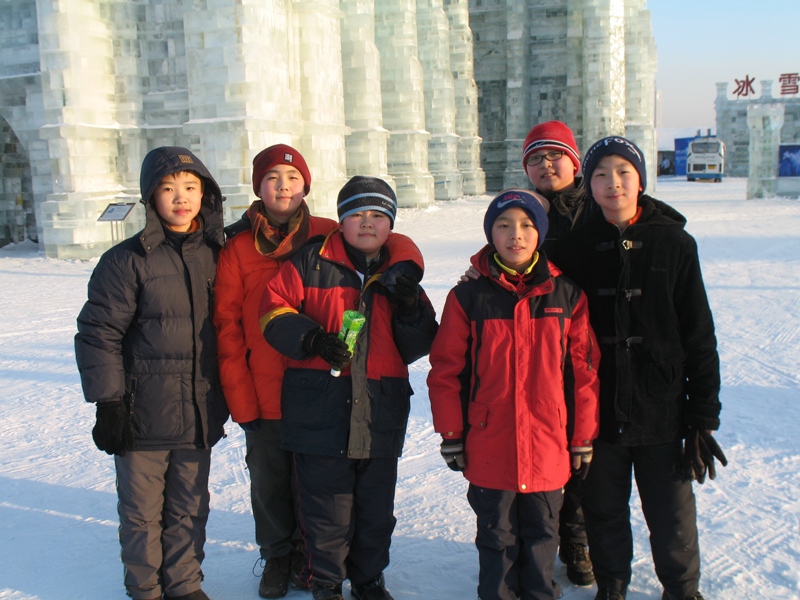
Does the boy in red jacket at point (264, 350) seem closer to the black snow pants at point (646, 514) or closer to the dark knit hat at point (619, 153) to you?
the dark knit hat at point (619, 153)

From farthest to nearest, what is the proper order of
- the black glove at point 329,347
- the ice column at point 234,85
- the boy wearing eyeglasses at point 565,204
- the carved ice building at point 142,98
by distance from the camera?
the carved ice building at point 142,98 → the ice column at point 234,85 → the boy wearing eyeglasses at point 565,204 → the black glove at point 329,347

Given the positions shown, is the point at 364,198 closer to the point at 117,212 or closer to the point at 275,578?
the point at 275,578

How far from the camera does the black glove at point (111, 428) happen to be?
244 centimetres

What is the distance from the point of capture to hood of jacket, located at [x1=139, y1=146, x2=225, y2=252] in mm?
2586

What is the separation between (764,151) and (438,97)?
35.7 ft

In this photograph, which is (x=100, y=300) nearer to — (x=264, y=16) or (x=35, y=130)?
(x=264, y=16)

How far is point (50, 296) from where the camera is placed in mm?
8750

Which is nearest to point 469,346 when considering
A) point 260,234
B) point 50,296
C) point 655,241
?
point 655,241

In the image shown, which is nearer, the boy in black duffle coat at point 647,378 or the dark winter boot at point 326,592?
the boy in black duffle coat at point 647,378

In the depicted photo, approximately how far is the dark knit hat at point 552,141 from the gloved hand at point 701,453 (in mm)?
1364

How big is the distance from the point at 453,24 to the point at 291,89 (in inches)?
611

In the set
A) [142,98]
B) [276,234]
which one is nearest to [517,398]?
[276,234]

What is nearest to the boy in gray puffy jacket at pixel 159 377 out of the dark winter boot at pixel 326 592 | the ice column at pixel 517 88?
the dark winter boot at pixel 326 592

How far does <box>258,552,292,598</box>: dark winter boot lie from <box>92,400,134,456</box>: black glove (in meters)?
0.76
